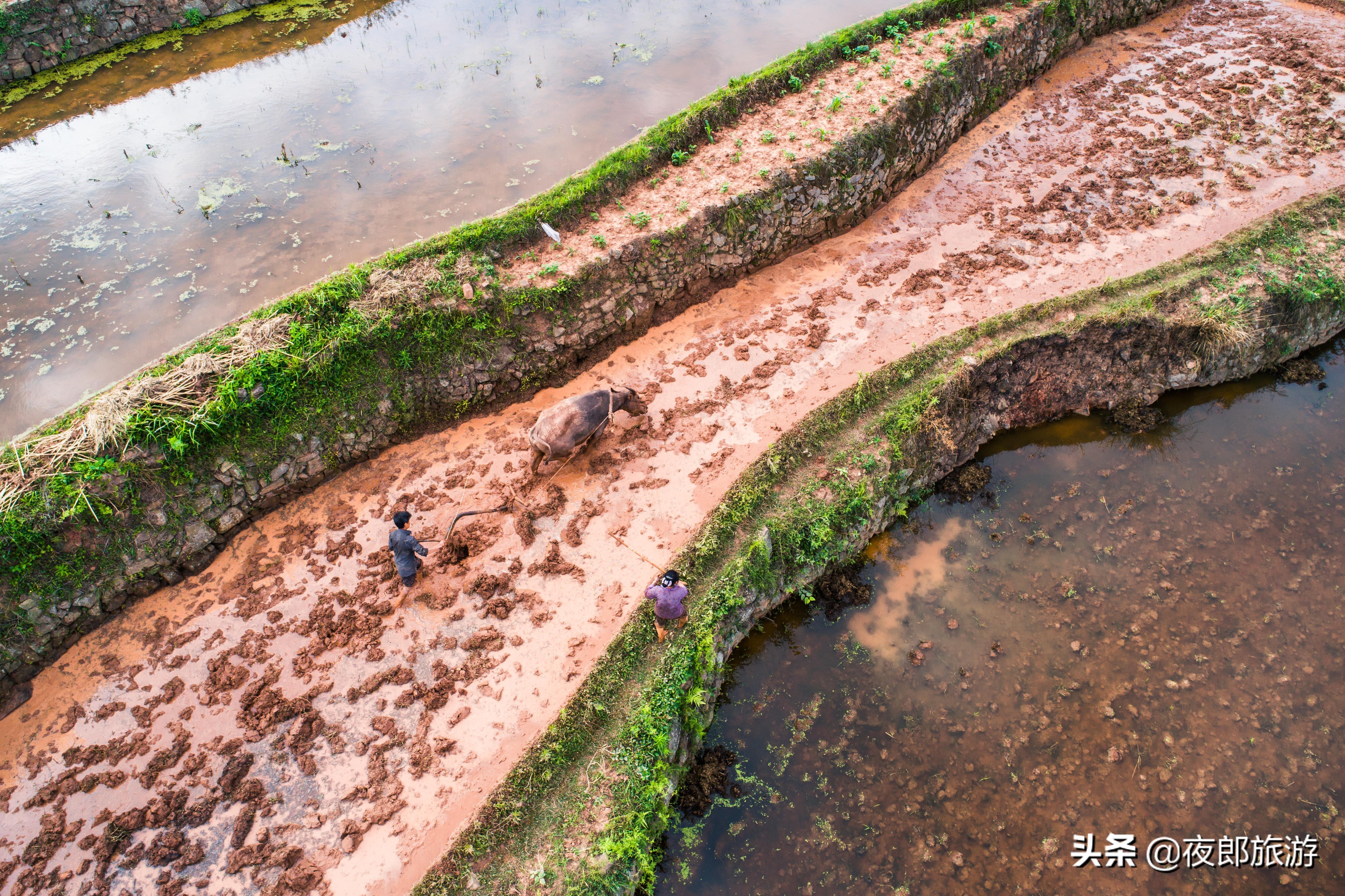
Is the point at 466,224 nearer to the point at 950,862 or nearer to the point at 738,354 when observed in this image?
the point at 738,354

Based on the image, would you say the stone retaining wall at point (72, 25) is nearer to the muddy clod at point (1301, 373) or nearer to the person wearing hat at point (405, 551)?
the person wearing hat at point (405, 551)

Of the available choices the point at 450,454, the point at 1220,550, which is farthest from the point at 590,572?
the point at 1220,550

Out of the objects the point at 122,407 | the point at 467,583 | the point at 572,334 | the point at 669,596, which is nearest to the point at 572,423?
the point at 572,334

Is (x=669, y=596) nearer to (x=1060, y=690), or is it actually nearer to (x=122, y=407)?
(x=1060, y=690)

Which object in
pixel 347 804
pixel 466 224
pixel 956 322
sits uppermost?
pixel 466 224

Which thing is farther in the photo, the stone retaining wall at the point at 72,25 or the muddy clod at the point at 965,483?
the stone retaining wall at the point at 72,25

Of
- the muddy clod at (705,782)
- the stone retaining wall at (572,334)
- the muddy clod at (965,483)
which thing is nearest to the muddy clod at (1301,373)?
the muddy clod at (965,483)
